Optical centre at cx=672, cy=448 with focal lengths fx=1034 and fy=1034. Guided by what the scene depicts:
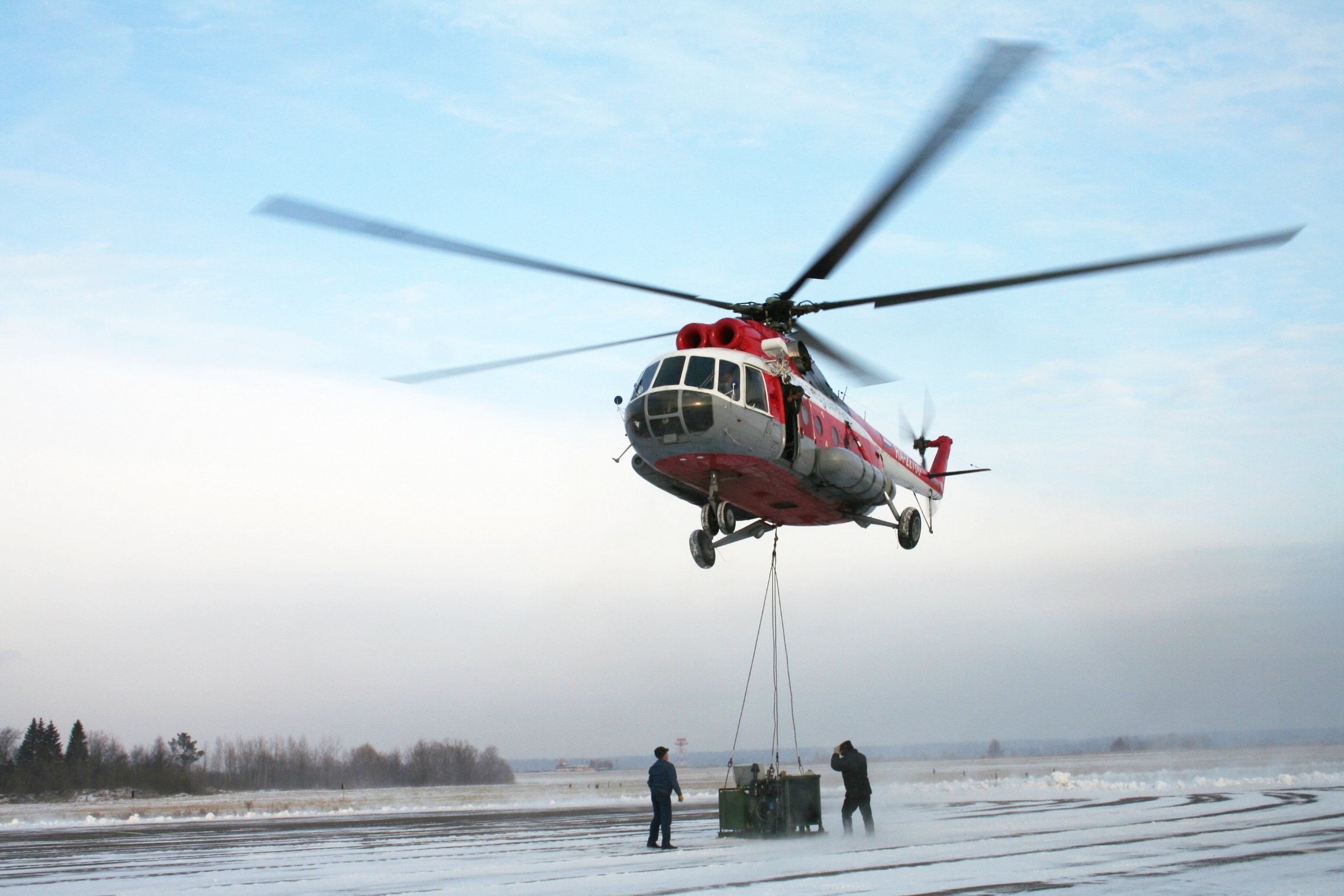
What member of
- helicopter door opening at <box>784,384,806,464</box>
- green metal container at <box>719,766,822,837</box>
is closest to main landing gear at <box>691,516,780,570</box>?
helicopter door opening at <box>784,384,806,464</box>

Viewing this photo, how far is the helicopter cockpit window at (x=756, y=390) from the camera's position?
16.2 metres

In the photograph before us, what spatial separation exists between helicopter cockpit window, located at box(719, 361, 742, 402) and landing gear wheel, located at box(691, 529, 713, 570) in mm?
2776

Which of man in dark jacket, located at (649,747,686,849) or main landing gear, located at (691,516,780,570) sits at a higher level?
main landing gear, located at (691,516,780,570)

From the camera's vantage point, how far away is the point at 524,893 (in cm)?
1138

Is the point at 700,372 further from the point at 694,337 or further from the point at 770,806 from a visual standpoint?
the point at 770,806

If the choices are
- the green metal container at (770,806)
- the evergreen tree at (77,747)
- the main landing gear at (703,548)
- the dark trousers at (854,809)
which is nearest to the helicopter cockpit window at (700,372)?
the main landing gear at (703,548)

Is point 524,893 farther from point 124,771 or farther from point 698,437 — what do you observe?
point 124,771

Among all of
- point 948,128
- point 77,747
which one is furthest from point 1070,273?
point 77,747

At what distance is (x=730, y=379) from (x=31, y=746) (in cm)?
9177

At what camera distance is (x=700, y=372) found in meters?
16.0

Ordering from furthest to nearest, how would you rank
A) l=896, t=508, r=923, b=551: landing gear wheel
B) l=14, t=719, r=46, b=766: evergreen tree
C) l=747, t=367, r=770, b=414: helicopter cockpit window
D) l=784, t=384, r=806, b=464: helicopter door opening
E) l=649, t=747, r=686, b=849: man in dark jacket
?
l=14, t=719, r=46, b=766: evergreen tree → l=896, t=508, r=923, b=551: landing gear wheel → l=784, t=384, r=806, b=464: helicopter door opening → l=747, t=367, r=770, b=414: helicopter cockpit window → l=649, t=747, r=686, b=849: man in dark jacket

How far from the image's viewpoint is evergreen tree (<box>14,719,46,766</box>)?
83500 millimetres

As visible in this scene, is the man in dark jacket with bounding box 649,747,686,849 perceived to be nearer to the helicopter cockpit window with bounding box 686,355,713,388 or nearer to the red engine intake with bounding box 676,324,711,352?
the helicopter cockpit window with bounding box 686,355,713,388

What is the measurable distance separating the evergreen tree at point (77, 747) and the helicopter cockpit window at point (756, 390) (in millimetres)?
86193
